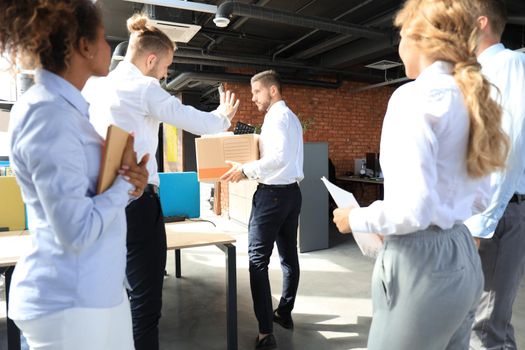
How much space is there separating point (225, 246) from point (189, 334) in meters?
0.90

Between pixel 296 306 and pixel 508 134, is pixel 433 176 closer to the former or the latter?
pixel 508 134

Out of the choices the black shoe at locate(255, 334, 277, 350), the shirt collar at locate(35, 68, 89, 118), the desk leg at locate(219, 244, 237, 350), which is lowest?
the black shoe at locate(255, 334, 277, 350)

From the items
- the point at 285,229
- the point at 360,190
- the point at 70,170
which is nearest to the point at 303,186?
the point at 285,229

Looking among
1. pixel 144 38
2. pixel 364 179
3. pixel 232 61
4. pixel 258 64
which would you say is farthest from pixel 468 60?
pixel 364 179

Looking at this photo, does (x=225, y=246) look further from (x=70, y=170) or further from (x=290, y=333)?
(x=70, y=170)

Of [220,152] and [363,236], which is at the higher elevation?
[220,152]

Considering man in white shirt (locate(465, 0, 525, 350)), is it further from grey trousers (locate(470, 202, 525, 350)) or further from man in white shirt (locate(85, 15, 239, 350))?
man in white shirt (locate(85, 15, 239, 350))

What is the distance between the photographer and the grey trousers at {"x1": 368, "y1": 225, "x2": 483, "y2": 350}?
35.9 inches

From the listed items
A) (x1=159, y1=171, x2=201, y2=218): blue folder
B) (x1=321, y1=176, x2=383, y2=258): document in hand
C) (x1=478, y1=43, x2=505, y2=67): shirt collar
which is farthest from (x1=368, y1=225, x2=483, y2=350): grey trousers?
(x1=159, y1=171, x2=201, y2=218): blue folder

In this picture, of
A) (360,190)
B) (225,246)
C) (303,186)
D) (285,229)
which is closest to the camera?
(225,246)

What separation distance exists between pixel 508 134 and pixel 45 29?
1458 mm

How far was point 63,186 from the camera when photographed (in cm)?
79

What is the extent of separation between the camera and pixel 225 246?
7.32 ft

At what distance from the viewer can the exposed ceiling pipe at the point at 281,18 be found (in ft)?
11.6
